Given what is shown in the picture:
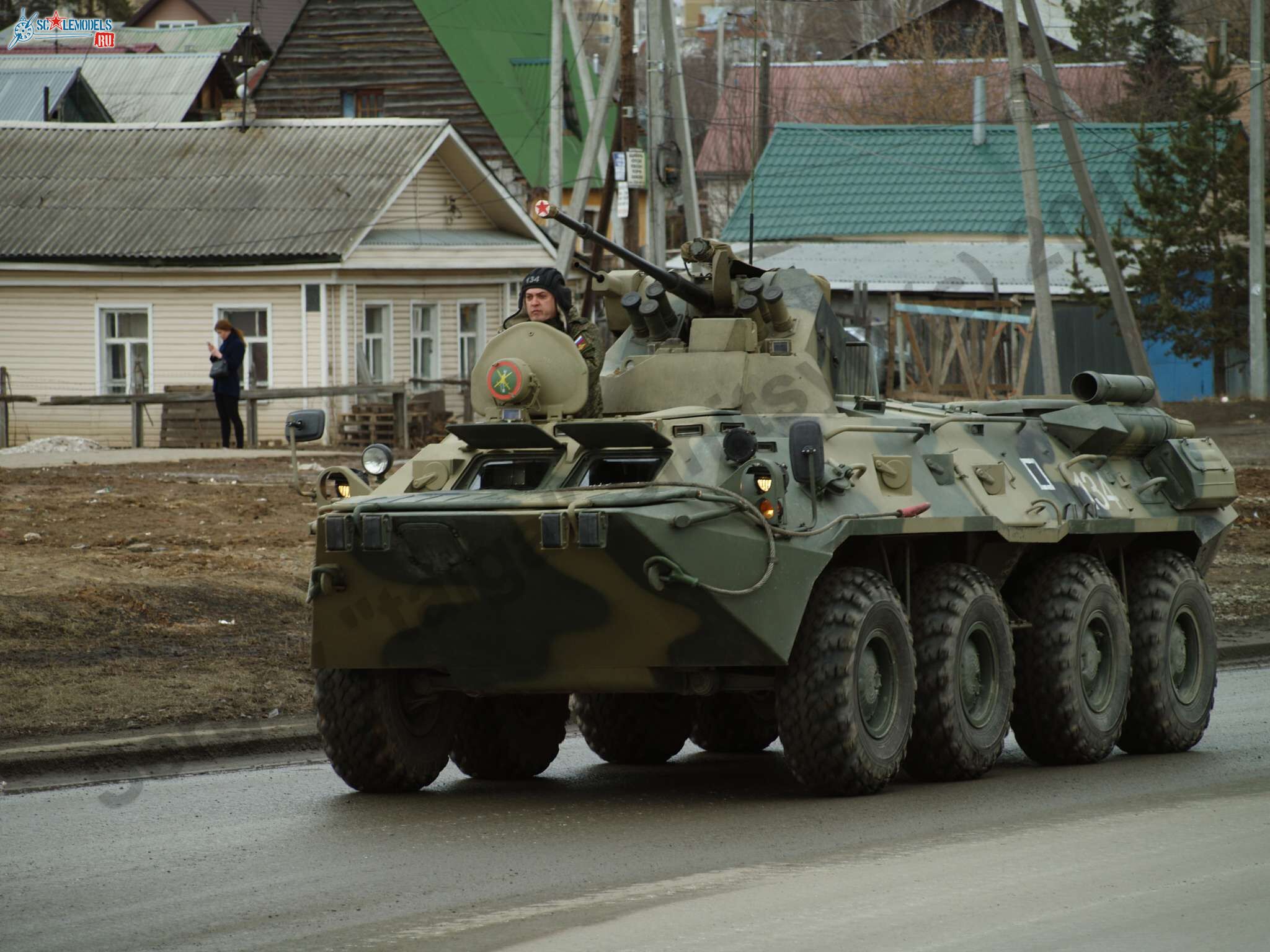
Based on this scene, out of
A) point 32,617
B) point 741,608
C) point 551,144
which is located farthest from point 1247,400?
point 741,608

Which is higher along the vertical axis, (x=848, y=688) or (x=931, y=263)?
(x=931, y=263)

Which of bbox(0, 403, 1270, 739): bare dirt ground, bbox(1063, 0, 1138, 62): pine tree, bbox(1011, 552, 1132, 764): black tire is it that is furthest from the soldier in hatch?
bbox(1063, 0, 1138, 62): pine tree

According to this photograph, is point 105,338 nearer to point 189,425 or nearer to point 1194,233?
point 189,425

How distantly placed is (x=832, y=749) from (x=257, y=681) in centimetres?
456

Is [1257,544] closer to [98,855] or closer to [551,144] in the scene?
[98,855]

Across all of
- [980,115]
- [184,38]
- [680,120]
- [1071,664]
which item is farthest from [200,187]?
[184,38]

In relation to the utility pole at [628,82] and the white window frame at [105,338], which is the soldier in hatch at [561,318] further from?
the white window frame at [105,338]

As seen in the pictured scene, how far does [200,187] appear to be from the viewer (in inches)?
1328

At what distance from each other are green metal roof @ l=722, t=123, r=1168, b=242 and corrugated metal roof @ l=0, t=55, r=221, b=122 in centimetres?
1606

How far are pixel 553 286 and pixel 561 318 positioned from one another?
0.20 meters

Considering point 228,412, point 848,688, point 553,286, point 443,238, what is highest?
point 443,238

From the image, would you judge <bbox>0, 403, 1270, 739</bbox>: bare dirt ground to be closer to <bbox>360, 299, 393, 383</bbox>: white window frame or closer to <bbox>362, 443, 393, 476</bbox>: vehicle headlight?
<bbox>362, 443, 393, 476</bbox>: vehicle headlight

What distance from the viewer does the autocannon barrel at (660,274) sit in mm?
10781

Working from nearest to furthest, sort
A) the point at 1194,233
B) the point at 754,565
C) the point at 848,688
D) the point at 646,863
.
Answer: the point at 646,863 < the point at 754,565 < the point at 848,688 < the point at 1194,233
